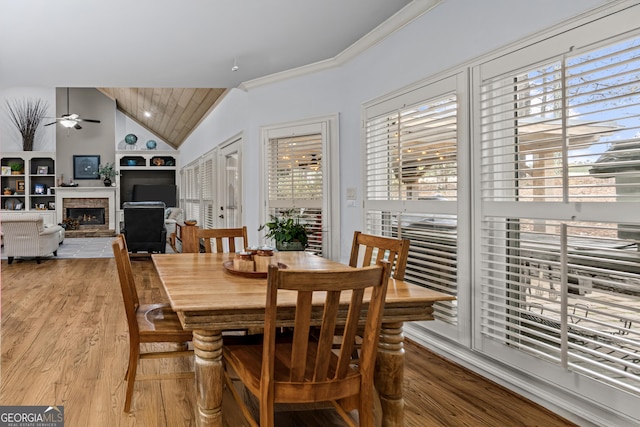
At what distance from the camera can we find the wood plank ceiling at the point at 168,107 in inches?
286

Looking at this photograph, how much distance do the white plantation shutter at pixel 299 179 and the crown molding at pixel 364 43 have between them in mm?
676

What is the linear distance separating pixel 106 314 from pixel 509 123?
12.1 feet

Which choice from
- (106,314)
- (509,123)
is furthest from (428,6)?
(106,314)

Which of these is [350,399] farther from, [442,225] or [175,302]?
[442,225]

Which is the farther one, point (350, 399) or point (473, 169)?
point (473, 169)

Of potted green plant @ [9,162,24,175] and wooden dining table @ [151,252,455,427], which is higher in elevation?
potted green plant @ [9,162,24,175]

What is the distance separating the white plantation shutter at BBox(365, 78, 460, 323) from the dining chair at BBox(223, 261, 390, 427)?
1.49 meters

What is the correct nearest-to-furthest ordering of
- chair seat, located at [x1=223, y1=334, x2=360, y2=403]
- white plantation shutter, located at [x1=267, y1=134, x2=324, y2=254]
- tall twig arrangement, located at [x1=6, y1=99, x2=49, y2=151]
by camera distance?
1. chair seat, located at [x1=223, y1=334, x2=360, y2=403]
2. white plantation shutter, located at [x1=267, y1=134, x2=324, y2=254]
3. tall twig arrangement, located at [x1=6, y1=99, x2=49, y2=151]

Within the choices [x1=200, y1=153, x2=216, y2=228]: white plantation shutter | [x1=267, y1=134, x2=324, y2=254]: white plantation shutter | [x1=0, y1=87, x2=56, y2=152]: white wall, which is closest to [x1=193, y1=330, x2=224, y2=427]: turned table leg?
[x1=267, y1=134, x2=324, y2=254]: white plantation shutter

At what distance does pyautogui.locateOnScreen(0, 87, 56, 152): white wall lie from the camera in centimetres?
1112

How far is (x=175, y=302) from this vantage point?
1.55 metres

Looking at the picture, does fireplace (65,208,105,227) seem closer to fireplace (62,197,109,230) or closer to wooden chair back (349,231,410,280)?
fireplace (62,197,109,230)

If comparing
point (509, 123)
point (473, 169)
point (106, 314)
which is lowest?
point (106, 314)

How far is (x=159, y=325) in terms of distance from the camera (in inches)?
83.6
